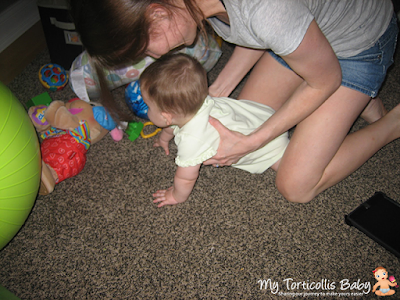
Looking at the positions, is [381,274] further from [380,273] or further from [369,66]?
[369,66]

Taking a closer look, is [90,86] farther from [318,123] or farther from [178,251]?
[318,123]

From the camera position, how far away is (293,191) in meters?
0.94

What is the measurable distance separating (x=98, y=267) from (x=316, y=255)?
2.21ft

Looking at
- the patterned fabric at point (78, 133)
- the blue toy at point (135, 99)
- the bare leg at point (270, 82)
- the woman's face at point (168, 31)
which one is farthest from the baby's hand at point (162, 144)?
the woman's face at point (168, 31)

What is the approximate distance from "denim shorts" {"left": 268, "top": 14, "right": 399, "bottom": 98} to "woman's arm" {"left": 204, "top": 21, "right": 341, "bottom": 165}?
13cm

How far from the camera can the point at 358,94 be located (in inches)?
32.2

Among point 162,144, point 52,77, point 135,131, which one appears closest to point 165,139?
point 162,144

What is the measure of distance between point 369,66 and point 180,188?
0.66 metres

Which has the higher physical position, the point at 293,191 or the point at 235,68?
the point at 235,68

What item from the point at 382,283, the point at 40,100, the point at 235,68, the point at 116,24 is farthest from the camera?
the point at 40,100

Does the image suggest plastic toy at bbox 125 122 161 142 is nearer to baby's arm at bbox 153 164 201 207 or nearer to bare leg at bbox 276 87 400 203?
baby's arm at bbox 153 164 201 207

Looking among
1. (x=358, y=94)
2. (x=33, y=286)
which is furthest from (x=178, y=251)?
(x=358, y=94)

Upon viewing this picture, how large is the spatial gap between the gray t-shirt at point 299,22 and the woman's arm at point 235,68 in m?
0.31

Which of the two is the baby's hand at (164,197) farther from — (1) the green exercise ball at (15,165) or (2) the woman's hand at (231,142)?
(1) the green exercise ball at (15,165)
